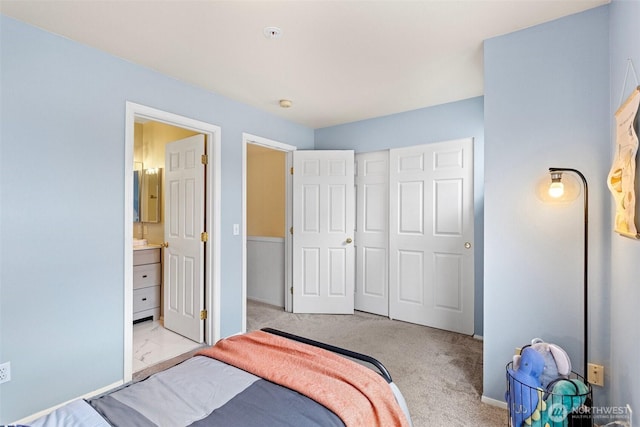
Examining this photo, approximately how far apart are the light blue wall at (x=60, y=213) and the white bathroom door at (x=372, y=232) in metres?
2.42

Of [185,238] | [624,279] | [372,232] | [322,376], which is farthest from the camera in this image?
[372,232]

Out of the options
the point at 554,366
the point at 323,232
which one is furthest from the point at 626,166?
the point at 323,232

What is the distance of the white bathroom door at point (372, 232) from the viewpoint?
3803 millimetres

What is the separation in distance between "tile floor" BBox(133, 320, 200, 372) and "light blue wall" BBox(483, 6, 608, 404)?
100.0 inches

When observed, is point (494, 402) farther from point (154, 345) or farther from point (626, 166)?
point (154, 345)

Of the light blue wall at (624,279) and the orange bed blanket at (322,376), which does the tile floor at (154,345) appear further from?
the light blue wall at (624,279)

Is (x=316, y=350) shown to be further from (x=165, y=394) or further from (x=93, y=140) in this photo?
(x=93, y=140)

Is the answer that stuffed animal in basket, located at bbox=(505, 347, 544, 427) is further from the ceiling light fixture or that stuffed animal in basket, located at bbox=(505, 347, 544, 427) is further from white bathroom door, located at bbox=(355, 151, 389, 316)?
the ceiling light fixture

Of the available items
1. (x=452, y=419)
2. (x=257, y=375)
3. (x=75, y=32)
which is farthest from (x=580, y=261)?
(x=75, y=32)

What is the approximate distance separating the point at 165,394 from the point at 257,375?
14.4 inches

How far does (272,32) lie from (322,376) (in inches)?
77.0

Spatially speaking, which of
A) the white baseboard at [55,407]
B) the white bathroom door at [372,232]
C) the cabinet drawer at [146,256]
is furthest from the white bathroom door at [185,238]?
the white bathroom door at [372,232]

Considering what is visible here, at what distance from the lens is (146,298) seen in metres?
3.54

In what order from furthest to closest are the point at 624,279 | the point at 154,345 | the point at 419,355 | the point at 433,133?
the point at 433,133 → the point at 154,345 → the point at 419,355 → the point at 624,279
